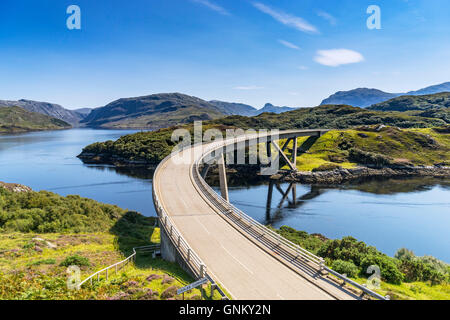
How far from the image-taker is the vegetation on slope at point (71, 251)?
1276cm

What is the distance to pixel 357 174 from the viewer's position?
79375 mm

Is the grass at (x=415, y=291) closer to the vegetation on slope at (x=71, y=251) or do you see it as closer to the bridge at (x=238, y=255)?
the bridge at (x=238, y=255)

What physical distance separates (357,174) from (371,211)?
32.2 metres

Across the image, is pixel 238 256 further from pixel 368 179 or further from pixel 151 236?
pixel 368 179

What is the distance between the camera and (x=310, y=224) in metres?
43.9

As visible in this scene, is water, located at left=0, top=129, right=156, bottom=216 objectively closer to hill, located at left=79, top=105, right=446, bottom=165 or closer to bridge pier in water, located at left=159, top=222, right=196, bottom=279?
hill, located at left=79, top=105, right=446, bottom=165

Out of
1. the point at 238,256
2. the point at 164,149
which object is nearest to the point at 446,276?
the point at 238,256

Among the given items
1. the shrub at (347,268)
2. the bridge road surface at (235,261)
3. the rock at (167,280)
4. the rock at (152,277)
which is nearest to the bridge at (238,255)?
the bridge road surface at (235,261)

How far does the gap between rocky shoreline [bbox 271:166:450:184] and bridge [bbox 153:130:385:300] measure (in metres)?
51.0

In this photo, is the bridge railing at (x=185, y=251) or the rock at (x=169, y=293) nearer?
the rock at (x=169, y=293)

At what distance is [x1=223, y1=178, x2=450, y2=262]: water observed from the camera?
128 feet

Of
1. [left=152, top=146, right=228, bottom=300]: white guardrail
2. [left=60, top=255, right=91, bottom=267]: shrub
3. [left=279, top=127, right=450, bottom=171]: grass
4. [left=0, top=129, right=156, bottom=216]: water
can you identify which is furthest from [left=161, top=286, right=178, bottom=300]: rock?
[left=279, top=127, right=450, bottom=171]: grass

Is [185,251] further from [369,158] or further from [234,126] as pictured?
[234,126]

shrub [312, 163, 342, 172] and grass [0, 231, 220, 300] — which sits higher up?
shrub [312, 163, 342, 172]
